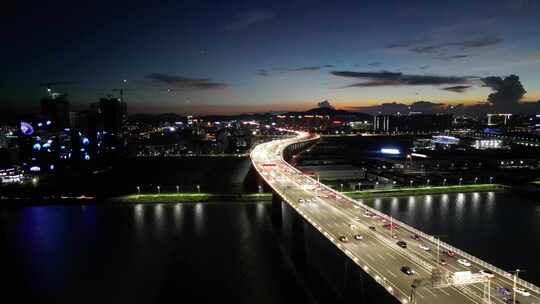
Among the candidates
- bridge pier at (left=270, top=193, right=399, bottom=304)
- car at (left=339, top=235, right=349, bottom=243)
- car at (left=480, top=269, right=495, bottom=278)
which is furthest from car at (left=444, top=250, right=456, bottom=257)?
car at (left=339, top=235, right=349, bottom=243)

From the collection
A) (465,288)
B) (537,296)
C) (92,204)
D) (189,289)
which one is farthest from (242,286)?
(92,204)

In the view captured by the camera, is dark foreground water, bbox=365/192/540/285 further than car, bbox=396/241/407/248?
Yes

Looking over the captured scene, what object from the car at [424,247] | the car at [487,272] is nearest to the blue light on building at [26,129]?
the car at [424,247]

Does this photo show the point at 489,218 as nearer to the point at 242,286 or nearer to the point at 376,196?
the point at 376,196

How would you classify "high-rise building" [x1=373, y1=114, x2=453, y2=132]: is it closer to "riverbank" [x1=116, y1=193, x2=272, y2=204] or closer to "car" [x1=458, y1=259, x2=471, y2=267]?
"riverbank" [x1=116, y1=193, x2=272, y2=204]

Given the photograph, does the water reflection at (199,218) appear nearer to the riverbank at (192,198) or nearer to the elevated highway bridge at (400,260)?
the riverbank at (192,198)

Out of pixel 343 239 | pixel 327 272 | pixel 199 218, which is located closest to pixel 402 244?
pixel 343 239
